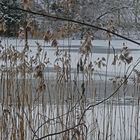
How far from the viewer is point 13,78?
312 cm

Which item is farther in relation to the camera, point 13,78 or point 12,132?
point 13,78

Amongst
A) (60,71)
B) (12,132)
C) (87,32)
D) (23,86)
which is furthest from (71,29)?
(12,132)

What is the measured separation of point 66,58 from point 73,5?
1.22ft

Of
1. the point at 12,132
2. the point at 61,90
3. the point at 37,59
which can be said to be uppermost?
the point at 37,59

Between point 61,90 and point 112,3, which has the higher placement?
point 112,3

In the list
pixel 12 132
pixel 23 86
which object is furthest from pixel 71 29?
pixel 12 132

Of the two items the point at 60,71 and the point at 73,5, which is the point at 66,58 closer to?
the point at 60,71

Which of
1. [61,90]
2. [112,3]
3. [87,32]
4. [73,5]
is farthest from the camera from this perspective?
[112,3]

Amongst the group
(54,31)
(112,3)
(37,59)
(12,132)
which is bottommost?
(12,132)

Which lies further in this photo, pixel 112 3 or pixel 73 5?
pixel 112 3

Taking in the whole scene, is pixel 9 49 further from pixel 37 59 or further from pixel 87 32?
pixel 87 32

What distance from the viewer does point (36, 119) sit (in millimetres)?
2904

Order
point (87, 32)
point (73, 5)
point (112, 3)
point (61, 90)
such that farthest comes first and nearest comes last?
1. point (112, 3)
2. point (61, 90)
3. point (87, 32)
4. point (73, 5)

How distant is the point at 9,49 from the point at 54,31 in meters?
0.31
